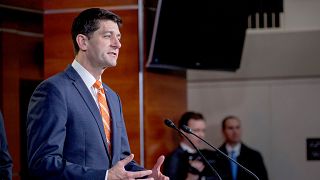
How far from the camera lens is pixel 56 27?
16.7ft

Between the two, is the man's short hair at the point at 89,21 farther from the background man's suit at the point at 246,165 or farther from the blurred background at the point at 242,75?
the background man's suit at the point at 246,165

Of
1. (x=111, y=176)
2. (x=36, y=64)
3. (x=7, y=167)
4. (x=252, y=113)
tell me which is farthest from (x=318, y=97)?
(x=111, y=176)

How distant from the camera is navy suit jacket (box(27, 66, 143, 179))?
243 centimetres

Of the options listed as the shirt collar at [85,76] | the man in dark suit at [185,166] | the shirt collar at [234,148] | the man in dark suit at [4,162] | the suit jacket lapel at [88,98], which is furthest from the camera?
the shirt collar at [234,148]

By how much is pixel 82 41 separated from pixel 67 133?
0.42 m

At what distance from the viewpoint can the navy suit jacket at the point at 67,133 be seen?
2.43 m

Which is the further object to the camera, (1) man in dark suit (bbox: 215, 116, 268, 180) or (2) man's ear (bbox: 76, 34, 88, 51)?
(1) man in dark suit (bbox: 215, 116, 268, 180)

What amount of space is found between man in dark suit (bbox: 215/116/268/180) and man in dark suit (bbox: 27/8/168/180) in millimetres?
2731

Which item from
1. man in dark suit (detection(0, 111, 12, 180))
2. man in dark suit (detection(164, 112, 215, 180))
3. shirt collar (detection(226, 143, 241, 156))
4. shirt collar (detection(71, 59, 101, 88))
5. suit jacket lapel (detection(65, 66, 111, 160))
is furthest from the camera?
shirt collar (detection(226, 143, 241, 156))

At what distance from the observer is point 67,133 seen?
8.39ft

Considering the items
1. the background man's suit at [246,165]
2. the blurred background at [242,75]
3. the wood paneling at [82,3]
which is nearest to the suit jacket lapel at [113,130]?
the wood paneling at [82,3]

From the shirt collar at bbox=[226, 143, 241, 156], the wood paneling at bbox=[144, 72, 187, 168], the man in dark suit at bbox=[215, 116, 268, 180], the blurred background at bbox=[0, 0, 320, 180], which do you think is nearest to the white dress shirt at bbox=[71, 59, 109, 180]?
the wood paneling at bbox=[144, 72, 187, 168]

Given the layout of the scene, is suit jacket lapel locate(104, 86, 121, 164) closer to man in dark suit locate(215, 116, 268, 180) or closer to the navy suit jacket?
the navy suit jacket

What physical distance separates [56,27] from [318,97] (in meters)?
2.98
